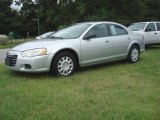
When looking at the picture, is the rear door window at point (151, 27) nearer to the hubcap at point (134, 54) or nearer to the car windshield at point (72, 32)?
the hubcap at point (134, 54)

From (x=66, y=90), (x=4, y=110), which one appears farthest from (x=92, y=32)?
(x=4, y=110)

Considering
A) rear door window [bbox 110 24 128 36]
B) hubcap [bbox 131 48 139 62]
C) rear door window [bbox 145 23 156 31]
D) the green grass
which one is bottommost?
the green grass

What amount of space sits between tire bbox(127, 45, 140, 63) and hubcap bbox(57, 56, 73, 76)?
2.71m

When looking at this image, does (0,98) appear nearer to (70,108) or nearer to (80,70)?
(70,108)

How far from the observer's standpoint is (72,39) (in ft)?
30.8

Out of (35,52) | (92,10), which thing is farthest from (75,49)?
(92,10)

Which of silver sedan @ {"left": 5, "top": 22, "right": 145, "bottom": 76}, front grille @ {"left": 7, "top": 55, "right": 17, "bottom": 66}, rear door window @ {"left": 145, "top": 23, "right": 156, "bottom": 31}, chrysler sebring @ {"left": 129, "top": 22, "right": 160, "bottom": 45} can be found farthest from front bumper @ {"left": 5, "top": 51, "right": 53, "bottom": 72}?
rear door window @ {"left": 145, "top": 23, "right": 156, "bottom": 31}

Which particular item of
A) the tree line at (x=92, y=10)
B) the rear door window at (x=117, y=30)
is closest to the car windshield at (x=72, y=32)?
the rear door window at (x=117, y=30)

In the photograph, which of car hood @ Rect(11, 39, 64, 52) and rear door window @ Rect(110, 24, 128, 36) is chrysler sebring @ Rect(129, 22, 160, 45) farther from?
car hood @ Rect(11, 39, 64, 52)

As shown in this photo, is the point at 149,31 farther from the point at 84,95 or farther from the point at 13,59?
the point at 84,95

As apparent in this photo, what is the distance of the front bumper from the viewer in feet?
28.1

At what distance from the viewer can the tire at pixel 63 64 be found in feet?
Result: 28.8

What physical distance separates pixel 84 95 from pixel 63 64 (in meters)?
2.27

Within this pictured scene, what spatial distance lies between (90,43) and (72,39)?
1.87ft
